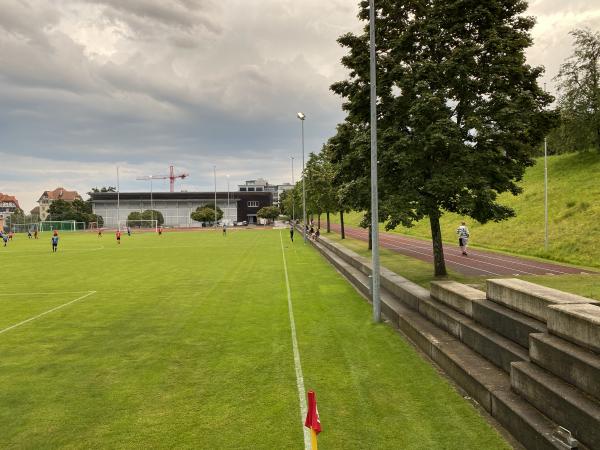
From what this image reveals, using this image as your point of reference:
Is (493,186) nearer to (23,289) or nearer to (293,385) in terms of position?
(293,385)

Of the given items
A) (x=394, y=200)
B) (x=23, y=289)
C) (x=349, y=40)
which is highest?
(x=349, y=40)

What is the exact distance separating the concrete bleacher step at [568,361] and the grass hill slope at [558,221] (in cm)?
1938

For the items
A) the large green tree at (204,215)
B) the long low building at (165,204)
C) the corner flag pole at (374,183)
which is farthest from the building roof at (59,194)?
the corner flag pole at (374,183)

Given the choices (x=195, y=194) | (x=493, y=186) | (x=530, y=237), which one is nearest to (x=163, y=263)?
(x=493, y=186)

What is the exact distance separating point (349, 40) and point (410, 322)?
11083 mm

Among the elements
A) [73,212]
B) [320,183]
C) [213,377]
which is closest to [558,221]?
[320,183]

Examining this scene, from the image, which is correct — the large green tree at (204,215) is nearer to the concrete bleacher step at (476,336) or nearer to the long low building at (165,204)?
the long low building at (165,204)

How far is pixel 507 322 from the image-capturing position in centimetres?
713

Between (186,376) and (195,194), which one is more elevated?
(195,194)

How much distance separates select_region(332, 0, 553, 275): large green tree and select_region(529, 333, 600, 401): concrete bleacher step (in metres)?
8.17

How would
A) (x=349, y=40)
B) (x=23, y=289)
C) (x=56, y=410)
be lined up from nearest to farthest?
(x=56, y=410) < (x=349, y=40) < (x=23, y=289)

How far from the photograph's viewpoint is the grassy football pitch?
552cm

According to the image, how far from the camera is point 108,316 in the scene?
40.8 ft

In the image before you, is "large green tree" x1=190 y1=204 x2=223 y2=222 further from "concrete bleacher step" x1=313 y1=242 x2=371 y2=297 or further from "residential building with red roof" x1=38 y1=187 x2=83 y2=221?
"residential building with red roof" x1=38 y1=187 x2=83 y2=221
